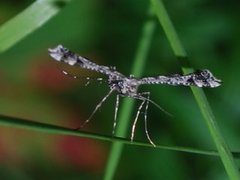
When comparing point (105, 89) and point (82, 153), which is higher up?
point (105, 89)

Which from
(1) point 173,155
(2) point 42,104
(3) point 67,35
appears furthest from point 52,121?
(1) point 173,155

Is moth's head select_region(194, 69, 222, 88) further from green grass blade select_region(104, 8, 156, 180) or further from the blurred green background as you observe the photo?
the blurred green background

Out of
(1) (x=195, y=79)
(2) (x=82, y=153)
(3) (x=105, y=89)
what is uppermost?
(3) (x=105, y=89)

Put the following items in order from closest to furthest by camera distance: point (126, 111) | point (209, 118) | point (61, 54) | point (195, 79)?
point (209, 118)
point (195, 79)
point (61, 54)
point (126, 111)

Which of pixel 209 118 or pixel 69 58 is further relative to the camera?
pixel 69 58

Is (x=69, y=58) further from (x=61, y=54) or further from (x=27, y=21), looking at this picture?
(x=27, y=21)

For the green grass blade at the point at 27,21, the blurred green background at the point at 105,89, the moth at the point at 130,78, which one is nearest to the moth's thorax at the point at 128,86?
the moth at the point at 130,78

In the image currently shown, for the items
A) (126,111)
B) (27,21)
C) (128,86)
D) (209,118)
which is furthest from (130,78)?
(209,118)

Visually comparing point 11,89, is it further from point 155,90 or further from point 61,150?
point 155,90
